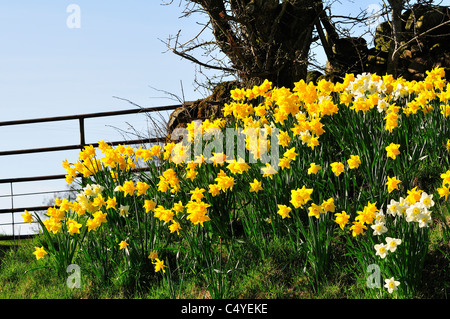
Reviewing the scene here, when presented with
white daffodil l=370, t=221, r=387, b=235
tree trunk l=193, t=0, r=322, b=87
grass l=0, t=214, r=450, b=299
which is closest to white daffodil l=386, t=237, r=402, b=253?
white daffodil l=370, t=221, r=387, b=235

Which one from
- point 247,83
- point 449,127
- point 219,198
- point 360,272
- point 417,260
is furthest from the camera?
point 247,83

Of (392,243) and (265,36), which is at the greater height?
(265,36)

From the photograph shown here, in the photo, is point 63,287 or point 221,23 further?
point 221,23

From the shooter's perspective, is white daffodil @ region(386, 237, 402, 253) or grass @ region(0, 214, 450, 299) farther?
grass @ region(0, 214, 450, 299)

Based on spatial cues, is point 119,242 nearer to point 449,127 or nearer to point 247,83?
point 449,127

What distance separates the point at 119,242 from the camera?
3.65 meters

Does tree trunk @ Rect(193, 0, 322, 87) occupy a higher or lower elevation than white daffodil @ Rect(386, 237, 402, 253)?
higher

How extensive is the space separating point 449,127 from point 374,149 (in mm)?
961

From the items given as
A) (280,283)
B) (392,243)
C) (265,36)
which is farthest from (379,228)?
(265,36)

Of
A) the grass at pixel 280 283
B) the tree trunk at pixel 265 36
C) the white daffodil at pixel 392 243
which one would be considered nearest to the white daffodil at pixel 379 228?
the white daffodil at pixel 392 243

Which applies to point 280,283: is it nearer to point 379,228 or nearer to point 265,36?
point 379,228

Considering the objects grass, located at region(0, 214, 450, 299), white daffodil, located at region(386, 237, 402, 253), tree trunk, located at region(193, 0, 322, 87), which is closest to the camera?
white daffodil, located at region(386, 237, 402, 253)

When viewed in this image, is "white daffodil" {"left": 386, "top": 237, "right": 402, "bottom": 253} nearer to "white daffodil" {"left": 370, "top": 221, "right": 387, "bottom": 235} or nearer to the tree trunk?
"white daffodil" {"left": 370, "top": 221, "right": 387, "bottom": 235}
